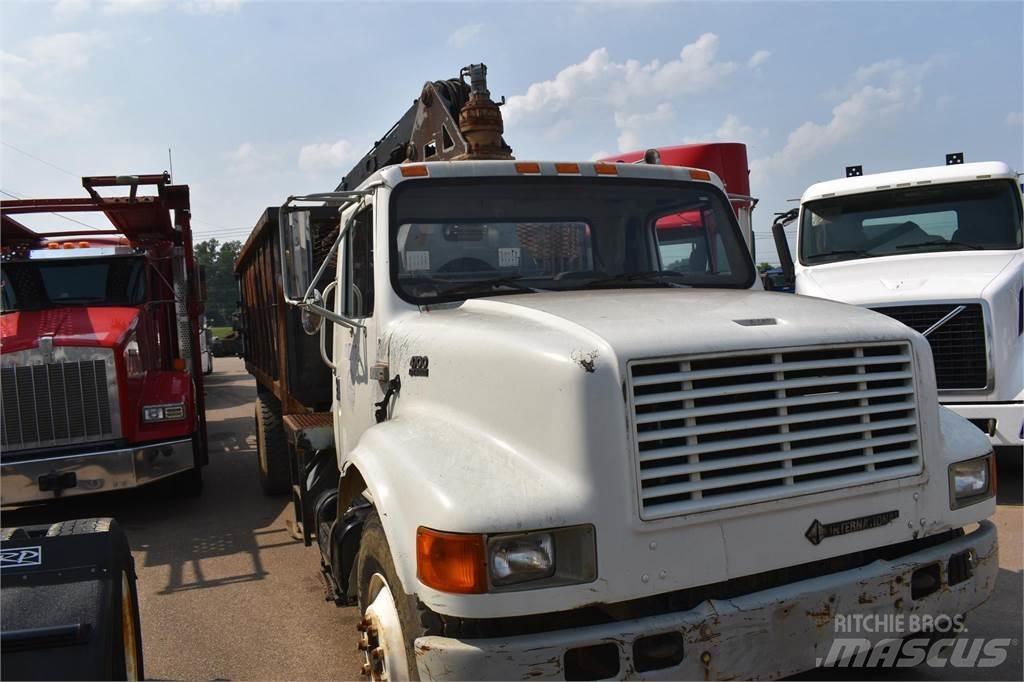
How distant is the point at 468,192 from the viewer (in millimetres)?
3832

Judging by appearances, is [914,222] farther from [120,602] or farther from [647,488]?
[120,602]

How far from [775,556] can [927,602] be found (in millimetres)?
666

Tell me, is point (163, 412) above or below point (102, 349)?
below

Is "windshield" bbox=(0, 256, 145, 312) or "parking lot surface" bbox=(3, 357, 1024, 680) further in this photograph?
"windshield" bbox=(0, 256, 145, 312)

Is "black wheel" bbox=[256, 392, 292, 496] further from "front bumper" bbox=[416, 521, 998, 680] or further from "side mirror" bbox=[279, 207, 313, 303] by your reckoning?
"front bumper" bbox=[416, 521, 998, 680]

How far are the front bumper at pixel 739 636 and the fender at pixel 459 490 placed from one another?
0.15 m

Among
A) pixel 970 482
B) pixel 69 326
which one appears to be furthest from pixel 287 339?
pixel 970 482

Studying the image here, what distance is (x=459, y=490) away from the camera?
2.46 m

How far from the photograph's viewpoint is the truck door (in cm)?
381

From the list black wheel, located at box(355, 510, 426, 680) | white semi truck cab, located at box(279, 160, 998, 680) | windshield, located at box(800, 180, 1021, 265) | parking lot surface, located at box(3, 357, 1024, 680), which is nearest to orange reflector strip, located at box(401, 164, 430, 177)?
white semi truck cab, located at box(279, 160, 998, 680)

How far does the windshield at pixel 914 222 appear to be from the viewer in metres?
6.91

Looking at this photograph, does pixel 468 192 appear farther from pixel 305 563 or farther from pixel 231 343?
pixel 231 343

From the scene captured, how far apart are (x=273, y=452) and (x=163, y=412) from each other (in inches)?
41.3

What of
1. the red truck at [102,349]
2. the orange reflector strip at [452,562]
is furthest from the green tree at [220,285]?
the orange reflector strip at [452,562]
